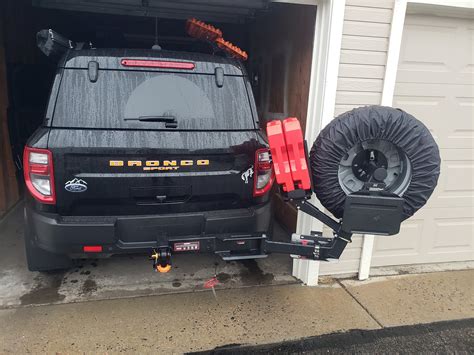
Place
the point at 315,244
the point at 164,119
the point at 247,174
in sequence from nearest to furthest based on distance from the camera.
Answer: the point at 315,244, the point at 164,119, the point at 247,174

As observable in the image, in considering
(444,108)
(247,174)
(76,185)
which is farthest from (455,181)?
(76,185)

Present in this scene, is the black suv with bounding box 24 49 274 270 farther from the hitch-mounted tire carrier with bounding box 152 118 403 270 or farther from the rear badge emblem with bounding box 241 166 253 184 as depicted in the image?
the hitch-mounted tire carrier with bounding box 152 118 403 270

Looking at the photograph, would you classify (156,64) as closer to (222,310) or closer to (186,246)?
(186,246)

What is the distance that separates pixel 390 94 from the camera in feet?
11.3

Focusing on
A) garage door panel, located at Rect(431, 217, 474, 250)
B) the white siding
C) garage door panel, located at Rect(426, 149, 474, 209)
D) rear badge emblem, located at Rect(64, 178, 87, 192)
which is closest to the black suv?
rear badge emblem, located at Rect(64, 178, 87, 192)

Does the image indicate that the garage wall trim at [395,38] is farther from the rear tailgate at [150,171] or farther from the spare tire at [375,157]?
the rear tailgate at [150,171]

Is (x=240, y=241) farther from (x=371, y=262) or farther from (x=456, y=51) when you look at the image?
(x=456, y=51)

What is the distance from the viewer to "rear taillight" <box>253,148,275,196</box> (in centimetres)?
296

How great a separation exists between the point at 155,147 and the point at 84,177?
20.8 inches

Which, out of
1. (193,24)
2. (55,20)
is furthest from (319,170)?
(55,20)

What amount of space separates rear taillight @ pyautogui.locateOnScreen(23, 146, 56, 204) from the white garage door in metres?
3.09

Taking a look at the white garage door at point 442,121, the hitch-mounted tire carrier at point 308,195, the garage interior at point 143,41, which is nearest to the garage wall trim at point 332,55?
the white garage door at point 442,121

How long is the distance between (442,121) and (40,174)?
3676mm

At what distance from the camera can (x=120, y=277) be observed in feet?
12.1
